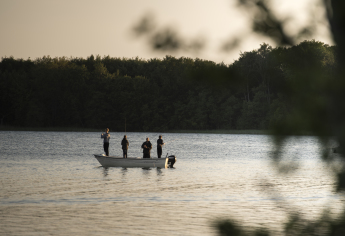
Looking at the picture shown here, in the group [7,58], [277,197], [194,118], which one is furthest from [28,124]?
[277,197]

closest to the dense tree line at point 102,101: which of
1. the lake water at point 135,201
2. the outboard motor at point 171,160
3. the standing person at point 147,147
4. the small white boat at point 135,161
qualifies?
the outboard motor at point 171,160

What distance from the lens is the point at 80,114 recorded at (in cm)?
12512

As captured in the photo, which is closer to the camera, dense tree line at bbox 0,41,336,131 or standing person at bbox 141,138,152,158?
standing person at bbox 141,138,152,158

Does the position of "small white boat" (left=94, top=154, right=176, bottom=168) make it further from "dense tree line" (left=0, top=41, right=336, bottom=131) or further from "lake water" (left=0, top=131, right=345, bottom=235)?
"dense tree line" (left=0, top=41, right=336, bottom=131)

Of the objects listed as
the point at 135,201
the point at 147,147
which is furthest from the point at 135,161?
the point at 135,201

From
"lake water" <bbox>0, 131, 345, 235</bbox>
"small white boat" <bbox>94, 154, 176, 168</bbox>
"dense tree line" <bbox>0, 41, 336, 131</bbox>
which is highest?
"dense tree line" <bbox>0, 41, 336, 131</bbox>

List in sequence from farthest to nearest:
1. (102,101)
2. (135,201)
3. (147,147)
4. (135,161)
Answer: (102,101) < (135,161) < (147,147) < (135,201)

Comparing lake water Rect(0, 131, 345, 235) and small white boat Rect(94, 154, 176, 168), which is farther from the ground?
small white boat Rect(94, 154, 176, 168)

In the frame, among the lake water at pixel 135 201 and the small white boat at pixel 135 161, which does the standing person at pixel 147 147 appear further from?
the lake water at pixel 135 201

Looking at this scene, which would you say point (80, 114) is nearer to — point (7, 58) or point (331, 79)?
point (7, 58)

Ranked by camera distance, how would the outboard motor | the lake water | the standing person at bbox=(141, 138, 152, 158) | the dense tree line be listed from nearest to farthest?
the lake water → the standing person at bbox=(141, 138, 152, 158) → the outboard motor → the dense tree line

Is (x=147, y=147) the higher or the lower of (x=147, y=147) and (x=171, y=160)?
the higher

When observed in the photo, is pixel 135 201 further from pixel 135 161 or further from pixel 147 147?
pixel 135 161

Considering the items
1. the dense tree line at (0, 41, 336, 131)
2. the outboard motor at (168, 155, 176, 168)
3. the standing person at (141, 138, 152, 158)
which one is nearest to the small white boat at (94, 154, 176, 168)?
the outboard motor at (168, 155, 176, 168)
